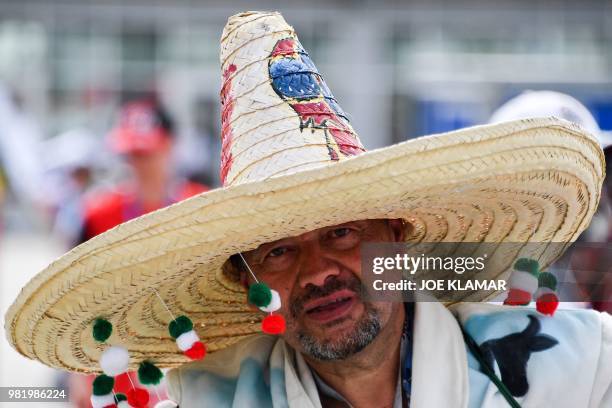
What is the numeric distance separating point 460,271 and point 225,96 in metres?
0.75

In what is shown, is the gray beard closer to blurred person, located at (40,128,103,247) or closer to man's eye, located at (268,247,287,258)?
man's eye, located at (268,247,287,258)

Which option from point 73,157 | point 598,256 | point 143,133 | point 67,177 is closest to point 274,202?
point 598,256

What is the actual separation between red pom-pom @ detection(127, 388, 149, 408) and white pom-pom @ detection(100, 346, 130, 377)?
0.32 feet

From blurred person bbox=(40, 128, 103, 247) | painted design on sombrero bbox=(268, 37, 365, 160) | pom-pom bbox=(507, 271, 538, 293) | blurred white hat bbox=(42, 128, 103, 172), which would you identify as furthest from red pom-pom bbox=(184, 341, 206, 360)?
blurred white hat bbox=(42, 128, 103, 172)

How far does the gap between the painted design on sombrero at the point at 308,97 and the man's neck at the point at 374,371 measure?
429mm

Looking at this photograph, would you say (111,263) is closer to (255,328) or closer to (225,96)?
(225,96)

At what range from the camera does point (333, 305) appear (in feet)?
9.26

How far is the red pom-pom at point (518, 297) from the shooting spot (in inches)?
114

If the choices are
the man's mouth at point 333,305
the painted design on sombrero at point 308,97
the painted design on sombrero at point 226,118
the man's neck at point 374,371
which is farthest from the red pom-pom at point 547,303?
the painted design on sombrero at point 226,118

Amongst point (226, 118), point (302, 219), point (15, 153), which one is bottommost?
point (15, 153)

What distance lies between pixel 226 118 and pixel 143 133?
2979mm

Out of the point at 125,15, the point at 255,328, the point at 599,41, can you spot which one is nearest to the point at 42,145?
the point at 125,15

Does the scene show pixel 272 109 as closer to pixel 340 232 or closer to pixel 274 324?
pixel 340 232

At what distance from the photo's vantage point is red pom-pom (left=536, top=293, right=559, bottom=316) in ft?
9.39
